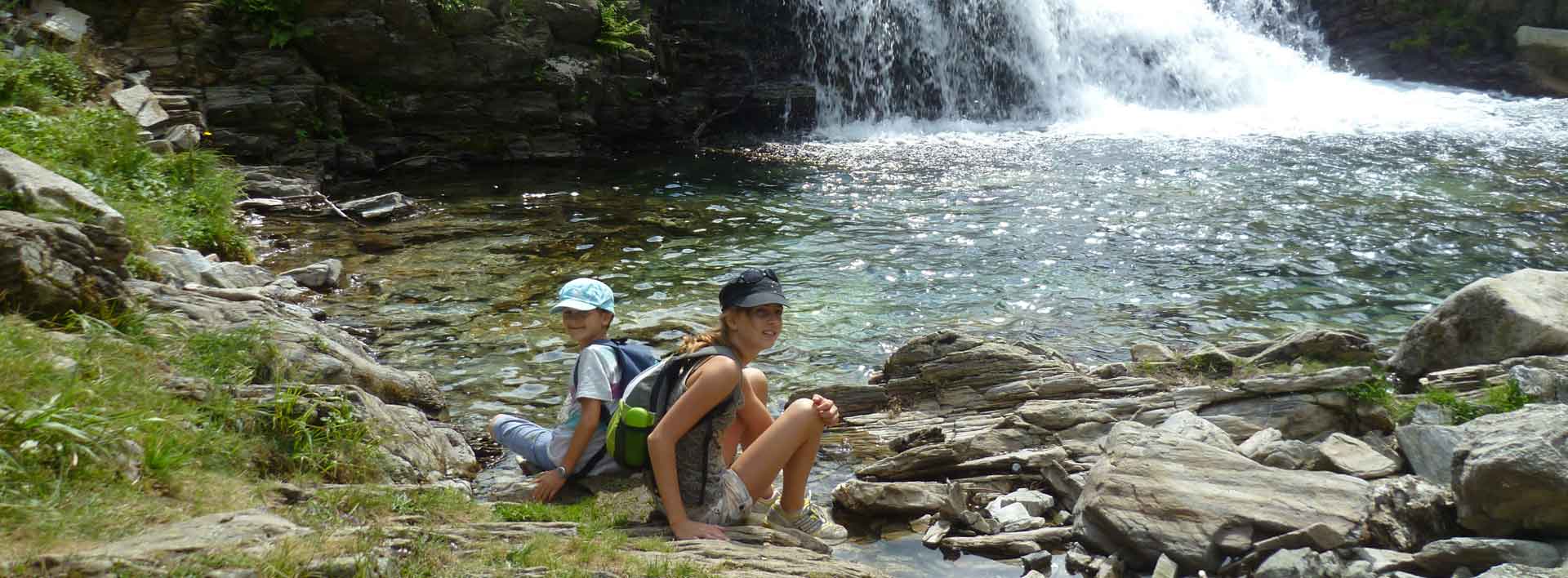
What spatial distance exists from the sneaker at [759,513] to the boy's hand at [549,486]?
3.53ft

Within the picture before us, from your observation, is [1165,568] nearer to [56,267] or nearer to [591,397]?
[591,397]

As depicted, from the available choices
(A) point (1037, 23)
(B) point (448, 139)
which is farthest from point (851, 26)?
(B) point (448, 139)

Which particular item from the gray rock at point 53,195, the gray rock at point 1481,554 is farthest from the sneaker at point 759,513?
the gray rock at point 53,195

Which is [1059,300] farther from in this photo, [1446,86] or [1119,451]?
[1446,86]

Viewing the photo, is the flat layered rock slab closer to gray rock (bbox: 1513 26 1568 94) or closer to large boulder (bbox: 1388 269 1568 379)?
large boulder (bbox: 1388 269 1568 379)

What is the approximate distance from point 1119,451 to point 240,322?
5.73m

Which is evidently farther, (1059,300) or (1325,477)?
(1059,300)

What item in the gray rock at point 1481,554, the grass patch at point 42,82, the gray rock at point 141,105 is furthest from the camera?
the gray rock at point 141,105

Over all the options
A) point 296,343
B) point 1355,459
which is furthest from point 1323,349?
point 296,343

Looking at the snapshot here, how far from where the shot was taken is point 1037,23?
90.0 ft

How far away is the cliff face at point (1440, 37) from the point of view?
29062 millimetres

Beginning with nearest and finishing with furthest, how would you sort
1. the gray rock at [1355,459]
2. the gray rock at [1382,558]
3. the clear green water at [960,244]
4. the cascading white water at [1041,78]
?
the gray rock at [1382,558], the gray rock at [1355,459], the clear green water at [960,244], the cascading white water at [1041,78]

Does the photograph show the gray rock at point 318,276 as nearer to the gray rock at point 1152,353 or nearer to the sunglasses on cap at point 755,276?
the sunglasses on cap at point 755,276

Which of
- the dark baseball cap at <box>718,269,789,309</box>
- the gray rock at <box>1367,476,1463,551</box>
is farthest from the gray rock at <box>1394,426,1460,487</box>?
the dark baseball cap at <box>718,269,789,309</box>
